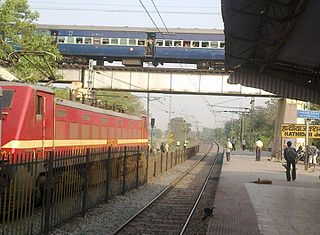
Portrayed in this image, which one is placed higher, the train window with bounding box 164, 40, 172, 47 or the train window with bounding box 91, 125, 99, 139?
the train window with bounding box 164, 40, 172, 47

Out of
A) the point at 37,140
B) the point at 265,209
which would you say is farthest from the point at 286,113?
the point at 37,140

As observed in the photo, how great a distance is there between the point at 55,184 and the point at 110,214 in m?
2.45

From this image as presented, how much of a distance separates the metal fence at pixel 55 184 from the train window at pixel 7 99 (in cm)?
134

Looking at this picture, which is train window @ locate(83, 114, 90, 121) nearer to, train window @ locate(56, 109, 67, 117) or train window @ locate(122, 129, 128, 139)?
train window @ locate(56, 109, 67, 117)

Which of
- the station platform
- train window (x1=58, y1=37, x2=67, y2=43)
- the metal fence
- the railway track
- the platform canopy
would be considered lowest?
the railway track

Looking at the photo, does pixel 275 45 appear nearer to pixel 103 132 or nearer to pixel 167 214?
pixel 167 214

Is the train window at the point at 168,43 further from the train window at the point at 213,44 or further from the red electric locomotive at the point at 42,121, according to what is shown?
the red electric locomotive at the point at 42,121

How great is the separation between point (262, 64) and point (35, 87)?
6.19 meters

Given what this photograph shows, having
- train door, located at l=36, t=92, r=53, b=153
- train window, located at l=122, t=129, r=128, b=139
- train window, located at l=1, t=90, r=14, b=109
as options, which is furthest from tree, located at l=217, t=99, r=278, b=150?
train window, located at l=1, t=90, r=14, b=109

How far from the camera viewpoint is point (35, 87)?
12070 mm

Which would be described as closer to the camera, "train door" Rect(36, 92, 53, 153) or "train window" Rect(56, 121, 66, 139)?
"train door" Rect(36, 92, 53, 153)

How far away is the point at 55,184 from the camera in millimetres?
9891

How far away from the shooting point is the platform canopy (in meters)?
8.67

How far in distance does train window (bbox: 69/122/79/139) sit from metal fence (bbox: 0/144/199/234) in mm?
1702
